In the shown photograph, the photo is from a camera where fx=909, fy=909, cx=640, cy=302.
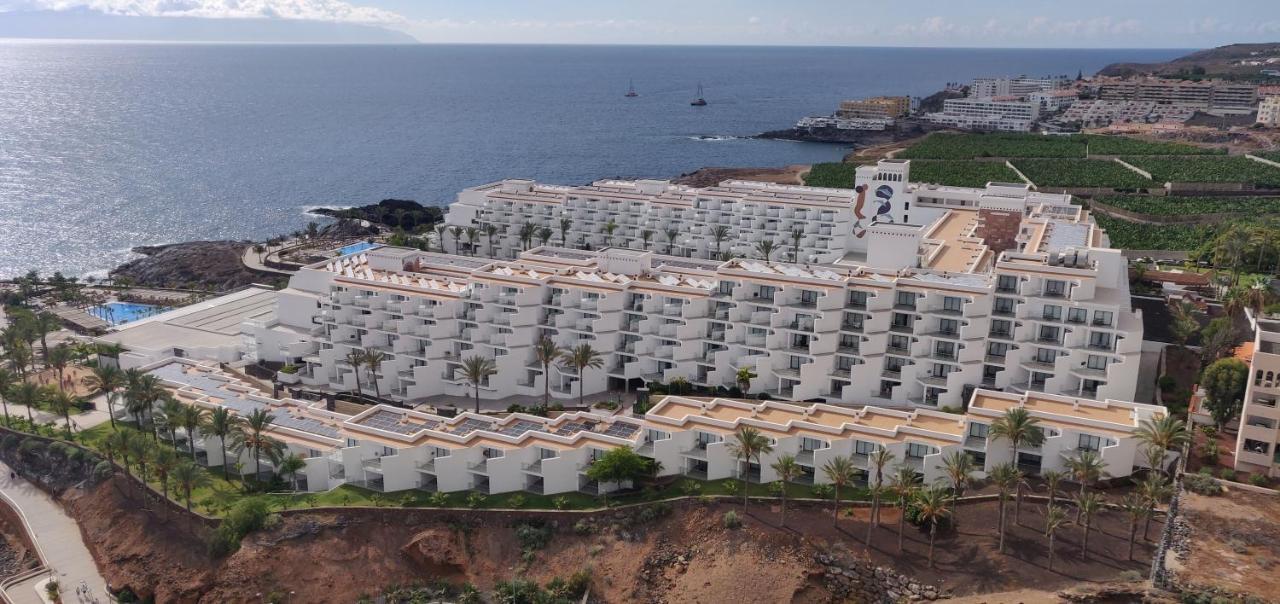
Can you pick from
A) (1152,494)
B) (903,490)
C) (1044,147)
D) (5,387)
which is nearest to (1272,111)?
(1044,147)

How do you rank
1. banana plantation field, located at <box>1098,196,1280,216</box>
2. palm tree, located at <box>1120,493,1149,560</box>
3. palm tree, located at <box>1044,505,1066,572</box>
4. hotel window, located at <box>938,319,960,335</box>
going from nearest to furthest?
palm tree, located at <box>1120,493,1149,560</box>, palm tree, located at <box>1044,505,1066,572</box>, hotel window, located at <box>938,319,960,335</box>, banana plantation field, located at <box>1098,196,1280,216</box>

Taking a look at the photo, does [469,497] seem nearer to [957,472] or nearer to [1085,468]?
[957,472]

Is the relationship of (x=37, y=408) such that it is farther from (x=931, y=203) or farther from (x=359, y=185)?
(x=359, y=185)

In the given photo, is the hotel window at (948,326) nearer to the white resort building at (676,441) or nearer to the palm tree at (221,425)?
the white resort building at (676,441)

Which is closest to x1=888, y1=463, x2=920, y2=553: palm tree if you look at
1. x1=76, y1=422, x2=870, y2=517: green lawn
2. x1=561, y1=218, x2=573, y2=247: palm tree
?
x1=76, y1=422, x2=870, y2=517: green lawn

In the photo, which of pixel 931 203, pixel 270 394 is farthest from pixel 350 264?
pixel 931 203

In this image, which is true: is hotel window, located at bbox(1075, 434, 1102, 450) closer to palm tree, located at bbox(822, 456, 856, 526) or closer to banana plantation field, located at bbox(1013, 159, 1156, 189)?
palm tree, located at bbox(822, 456, 856, 526)
